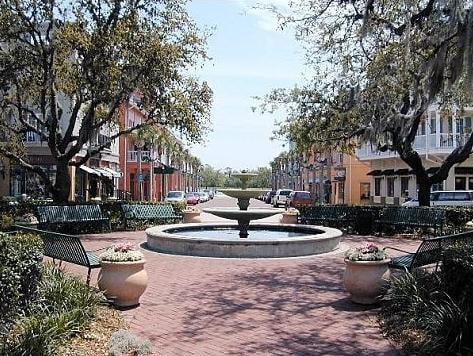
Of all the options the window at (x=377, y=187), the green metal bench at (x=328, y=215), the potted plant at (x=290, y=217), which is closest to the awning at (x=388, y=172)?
the window at (x=377, y=187)

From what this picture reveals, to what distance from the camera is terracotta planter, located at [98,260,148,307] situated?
26.5 ft

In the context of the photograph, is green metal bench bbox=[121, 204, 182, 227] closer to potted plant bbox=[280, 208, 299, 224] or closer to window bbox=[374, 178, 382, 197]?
potted plant bbox=[280, 208, 299, 224]

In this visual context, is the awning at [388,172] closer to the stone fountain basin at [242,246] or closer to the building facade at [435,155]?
the building facade at [435,155]

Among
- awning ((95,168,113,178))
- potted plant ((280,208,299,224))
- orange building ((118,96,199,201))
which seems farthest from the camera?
orange building ((118,96,199,201))

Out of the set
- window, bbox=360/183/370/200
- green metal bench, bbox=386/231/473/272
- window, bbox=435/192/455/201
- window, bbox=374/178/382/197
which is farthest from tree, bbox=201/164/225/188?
green metal bench, bbox=386/231/473/272

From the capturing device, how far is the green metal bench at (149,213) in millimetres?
21234

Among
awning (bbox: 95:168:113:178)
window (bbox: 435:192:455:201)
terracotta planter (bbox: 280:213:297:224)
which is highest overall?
awning (bbox: 95:168:113:178)

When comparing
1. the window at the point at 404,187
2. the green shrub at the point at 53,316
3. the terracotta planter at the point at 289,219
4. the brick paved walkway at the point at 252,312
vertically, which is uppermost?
the window at the point at 404,187

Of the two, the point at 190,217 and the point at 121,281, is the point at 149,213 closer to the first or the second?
the point at 190,217

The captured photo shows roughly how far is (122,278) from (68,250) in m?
1.79

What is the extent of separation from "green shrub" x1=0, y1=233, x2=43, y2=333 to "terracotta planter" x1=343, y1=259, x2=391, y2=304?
4.65 m

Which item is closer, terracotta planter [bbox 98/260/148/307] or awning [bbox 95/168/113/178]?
terracotta planter [bbox 98/260/148/307]

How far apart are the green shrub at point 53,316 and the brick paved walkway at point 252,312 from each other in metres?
0.75

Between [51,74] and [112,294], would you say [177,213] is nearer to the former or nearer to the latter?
[51,74]
